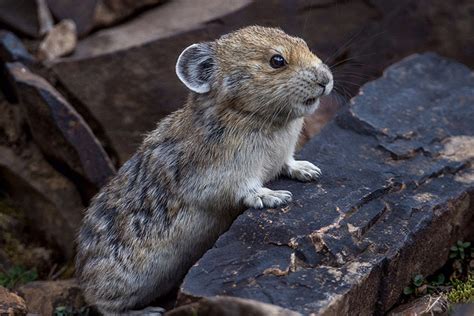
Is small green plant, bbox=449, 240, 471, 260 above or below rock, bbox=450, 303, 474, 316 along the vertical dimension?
below

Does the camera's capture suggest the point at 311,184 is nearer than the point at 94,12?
Yes

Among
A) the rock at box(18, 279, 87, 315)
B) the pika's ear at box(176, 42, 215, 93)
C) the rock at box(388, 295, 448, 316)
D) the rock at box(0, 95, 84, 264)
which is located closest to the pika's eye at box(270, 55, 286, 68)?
the pika's ear at box(176, 42, 215, 93)

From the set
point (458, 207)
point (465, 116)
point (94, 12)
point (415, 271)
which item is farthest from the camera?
point (94, 12)

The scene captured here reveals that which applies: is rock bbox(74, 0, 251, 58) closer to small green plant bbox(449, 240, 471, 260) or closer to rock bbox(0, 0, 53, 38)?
rock bbox(0, 0, 53, 38)

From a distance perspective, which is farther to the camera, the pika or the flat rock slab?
the pika

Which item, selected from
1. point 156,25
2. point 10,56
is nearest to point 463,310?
point 156,25

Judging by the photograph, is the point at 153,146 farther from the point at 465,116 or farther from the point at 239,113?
the point at 465,116

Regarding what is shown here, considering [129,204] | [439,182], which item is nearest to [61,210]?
[129,204]
